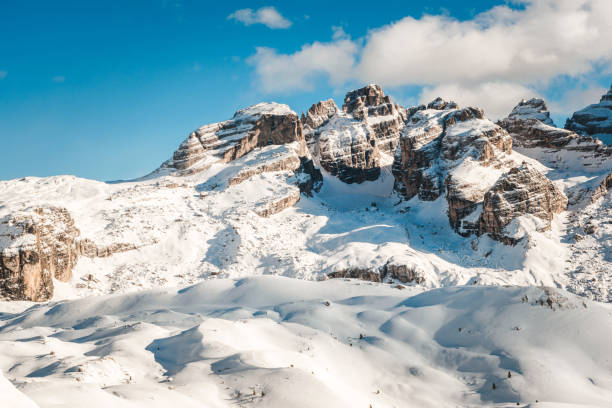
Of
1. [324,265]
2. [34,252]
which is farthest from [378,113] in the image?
[34,252]

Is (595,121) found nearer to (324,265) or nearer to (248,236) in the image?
(324,265)

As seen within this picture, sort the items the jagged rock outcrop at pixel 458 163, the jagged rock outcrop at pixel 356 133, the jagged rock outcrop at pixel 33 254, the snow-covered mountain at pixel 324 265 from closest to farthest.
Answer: the snow-covered mountain at pixel 324 265 < the jagged rock outcrop at pixel 33 254 < the jagged rock outcrop at pixel 458 163 < the jagged rock outcrop at pixel 356 133

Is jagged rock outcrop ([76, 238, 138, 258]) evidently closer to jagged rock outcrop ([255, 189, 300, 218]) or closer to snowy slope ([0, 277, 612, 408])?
jagged rock outcrop ([255, 189, 300, 218])

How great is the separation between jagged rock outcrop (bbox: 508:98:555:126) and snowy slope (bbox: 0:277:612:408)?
3523 inches

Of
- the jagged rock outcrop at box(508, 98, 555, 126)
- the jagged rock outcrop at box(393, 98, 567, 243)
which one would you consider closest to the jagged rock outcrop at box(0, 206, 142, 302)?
the jagged rock outcrop at box(393, 98, 567, 243)

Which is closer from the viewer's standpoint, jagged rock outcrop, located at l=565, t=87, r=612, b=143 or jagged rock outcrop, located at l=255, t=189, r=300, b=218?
jagged rock outcrop, located at l=255, t=189, r=300, b=218

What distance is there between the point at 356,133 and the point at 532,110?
42479 millimetres

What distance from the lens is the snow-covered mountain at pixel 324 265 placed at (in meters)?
15.2

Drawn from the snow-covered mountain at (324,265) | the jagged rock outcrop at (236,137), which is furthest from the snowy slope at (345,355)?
the jagged rock outcrop at (236,137)

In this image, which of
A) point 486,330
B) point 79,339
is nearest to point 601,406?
point 486,330

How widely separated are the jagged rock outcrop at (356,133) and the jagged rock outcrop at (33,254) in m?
54.8

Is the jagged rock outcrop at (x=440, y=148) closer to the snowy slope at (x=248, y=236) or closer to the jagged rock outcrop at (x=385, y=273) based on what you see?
the snowy slope at (x=248, y=236)

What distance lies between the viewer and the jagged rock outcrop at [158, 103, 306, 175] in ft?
269

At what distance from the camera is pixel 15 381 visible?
1137cm
